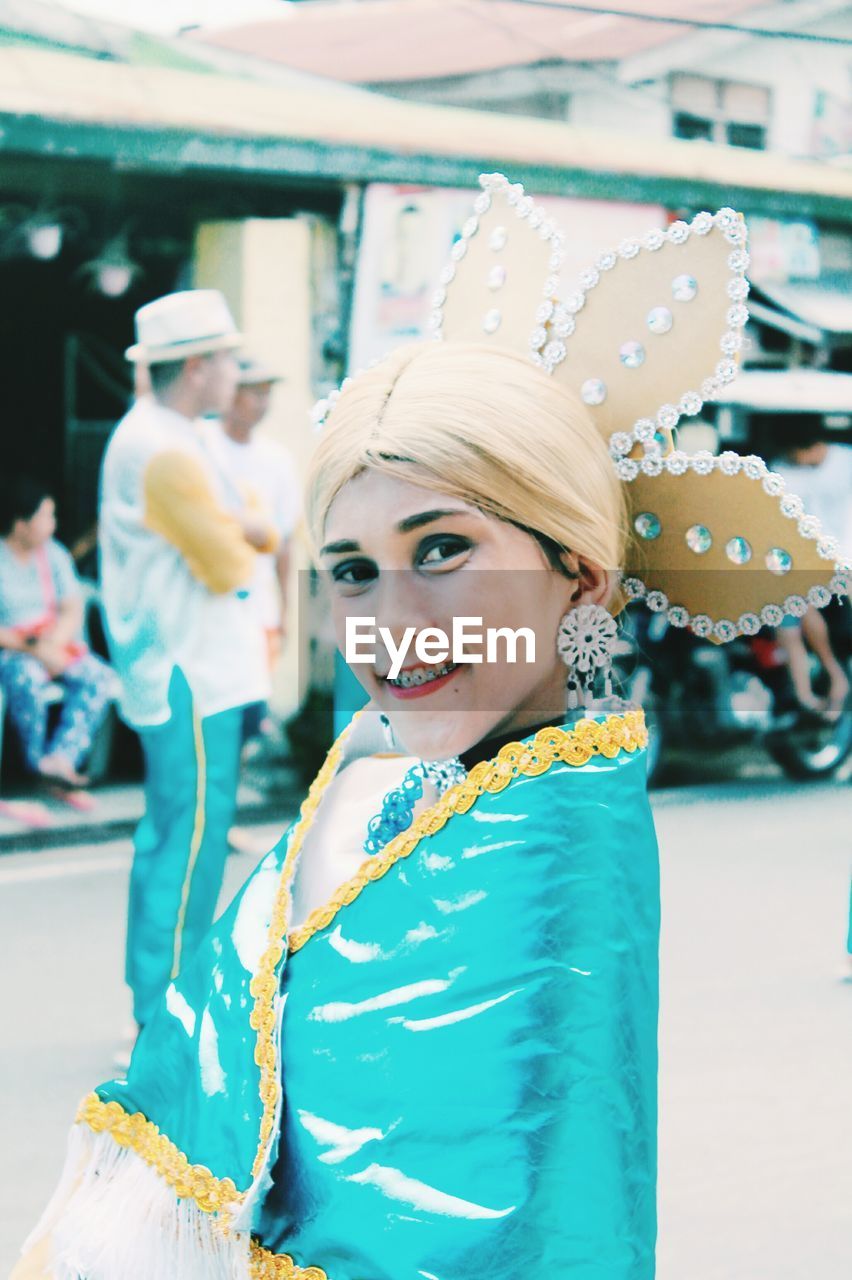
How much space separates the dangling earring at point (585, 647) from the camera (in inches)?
65.4

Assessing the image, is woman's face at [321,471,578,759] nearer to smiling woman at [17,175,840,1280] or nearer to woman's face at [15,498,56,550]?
smiling woman at [17,175,840,1280]

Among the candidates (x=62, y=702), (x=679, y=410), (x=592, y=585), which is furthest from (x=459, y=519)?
(x=62, y=702)

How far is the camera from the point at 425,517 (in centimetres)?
157

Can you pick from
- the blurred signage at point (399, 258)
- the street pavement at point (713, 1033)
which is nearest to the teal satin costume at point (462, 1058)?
the street pavement at point (713, 1033)

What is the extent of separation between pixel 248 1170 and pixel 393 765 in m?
0.46

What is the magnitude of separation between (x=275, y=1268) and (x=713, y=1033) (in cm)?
341

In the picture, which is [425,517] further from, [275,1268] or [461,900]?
[275,1268]

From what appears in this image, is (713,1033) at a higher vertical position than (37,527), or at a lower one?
lower

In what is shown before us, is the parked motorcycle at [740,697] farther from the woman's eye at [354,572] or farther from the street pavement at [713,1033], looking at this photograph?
the woman's eye at [354,572]

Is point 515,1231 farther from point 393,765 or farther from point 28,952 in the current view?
point 28,952

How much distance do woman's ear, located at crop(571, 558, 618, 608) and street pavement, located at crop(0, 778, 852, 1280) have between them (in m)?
2.05

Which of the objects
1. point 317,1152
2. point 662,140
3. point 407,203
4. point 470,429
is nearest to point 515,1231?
point 317,1152

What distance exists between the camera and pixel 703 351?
5.59 feet

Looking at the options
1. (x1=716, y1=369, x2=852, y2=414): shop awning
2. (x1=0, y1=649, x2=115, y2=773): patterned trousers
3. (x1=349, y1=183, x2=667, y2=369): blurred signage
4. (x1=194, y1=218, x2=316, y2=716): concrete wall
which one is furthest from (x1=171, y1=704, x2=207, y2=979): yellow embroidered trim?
(x1=716, y1=369, x2=852, y2=414): shop awning
